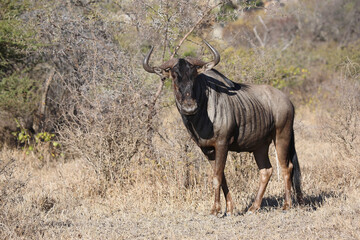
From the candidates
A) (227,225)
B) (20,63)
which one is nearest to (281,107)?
(227,225)

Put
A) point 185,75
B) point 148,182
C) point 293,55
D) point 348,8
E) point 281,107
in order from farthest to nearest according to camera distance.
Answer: point 348,8, point 293,55, point 148,182, point 281,107, point 185,75

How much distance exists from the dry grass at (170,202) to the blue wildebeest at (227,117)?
20.2 inches

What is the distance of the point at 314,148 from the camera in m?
11.0

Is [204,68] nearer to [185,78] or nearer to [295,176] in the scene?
[185,78]

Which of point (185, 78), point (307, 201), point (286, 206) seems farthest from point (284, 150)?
point (185, 78)

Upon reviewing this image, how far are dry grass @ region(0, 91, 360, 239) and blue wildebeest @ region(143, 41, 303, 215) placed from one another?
1.68 ft

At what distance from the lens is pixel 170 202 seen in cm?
689

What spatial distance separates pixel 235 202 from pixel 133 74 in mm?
2653

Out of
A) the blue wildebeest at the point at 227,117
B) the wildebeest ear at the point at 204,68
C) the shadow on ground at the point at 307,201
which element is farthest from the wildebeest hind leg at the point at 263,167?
the wildebeest ear at the point at 204,68

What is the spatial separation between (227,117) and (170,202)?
Result: 1637mm

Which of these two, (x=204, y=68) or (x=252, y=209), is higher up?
(x=204, y=68)

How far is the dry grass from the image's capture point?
18.0ft

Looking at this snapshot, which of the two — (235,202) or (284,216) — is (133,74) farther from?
(284,216)

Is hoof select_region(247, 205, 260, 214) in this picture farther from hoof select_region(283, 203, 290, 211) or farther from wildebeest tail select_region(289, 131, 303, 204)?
wildebeest tail select_region(289, 131, 303, 204)
